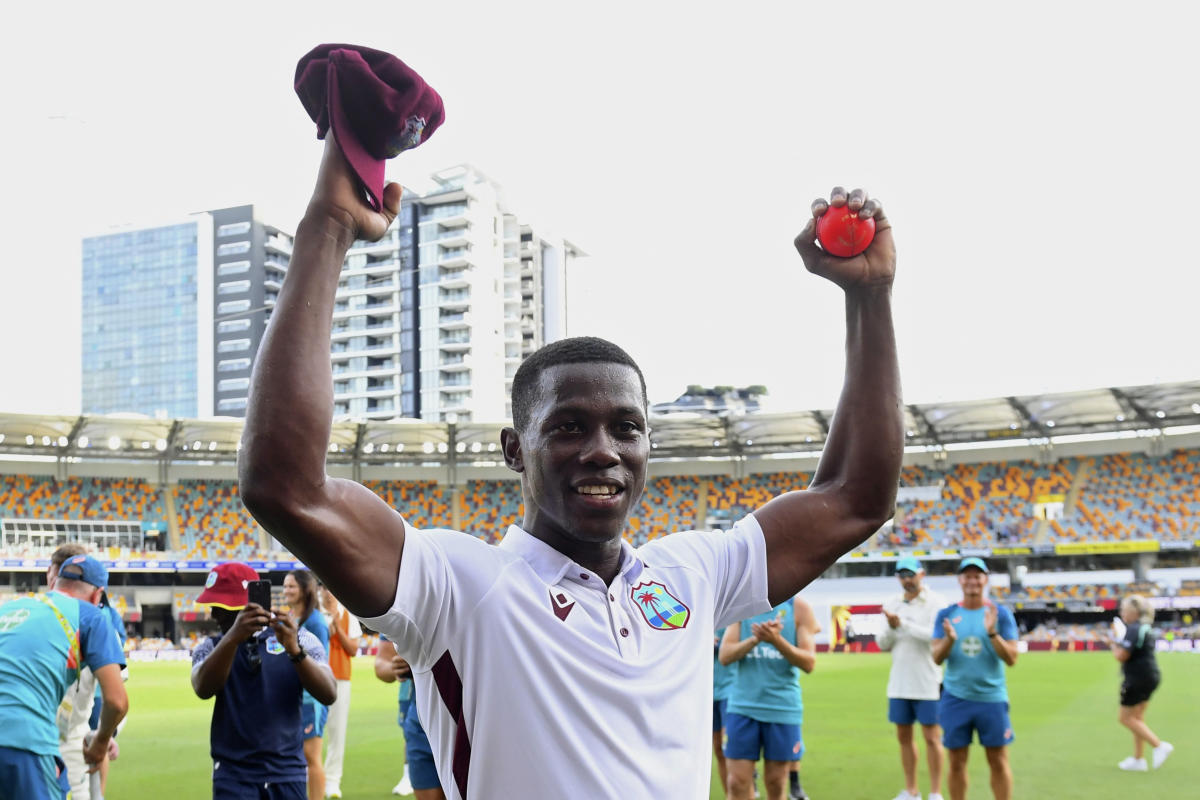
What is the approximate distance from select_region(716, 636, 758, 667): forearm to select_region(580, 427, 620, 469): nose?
19.6 feet

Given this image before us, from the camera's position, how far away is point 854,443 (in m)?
2.42

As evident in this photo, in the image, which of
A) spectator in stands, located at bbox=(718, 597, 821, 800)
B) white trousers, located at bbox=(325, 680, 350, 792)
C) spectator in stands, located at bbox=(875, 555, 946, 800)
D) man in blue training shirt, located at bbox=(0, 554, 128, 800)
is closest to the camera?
man in blue training shirt, located at bbox=(0, 554, 128, 800)

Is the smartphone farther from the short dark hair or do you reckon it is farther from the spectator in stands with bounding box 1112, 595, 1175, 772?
the spectator in stands with bounding box 1112, 595, 1175, 772

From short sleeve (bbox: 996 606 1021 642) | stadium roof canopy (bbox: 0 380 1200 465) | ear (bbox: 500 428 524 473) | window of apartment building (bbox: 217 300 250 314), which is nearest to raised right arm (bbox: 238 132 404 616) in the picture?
ear (bbox: 500 428 524 473)

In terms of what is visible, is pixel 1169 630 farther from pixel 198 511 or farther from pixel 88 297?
pixel 88 297

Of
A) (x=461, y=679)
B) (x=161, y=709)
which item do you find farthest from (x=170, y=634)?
(x=461, y=679)

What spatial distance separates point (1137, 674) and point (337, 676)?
819 centimetres

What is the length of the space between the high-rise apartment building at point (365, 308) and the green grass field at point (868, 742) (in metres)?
56.0

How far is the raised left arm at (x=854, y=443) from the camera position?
237cm

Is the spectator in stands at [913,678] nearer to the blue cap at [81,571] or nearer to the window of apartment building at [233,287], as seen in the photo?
the blue cap at [81,571]

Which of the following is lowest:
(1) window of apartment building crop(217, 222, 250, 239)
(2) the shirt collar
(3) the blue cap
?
(3) the blue cap

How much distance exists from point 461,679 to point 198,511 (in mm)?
46779

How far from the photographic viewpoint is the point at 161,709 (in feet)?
65.1

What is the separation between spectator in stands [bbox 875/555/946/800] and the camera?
9500mm
